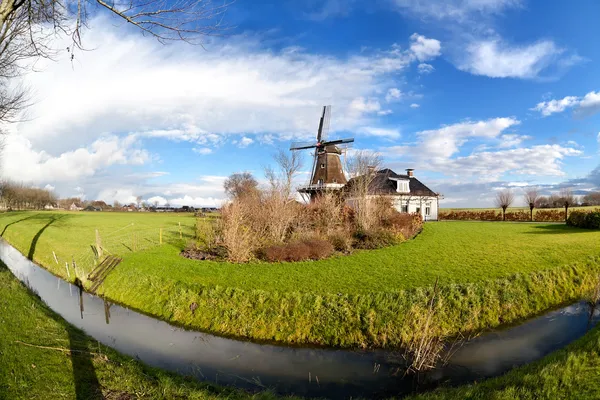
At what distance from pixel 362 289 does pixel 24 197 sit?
107 metres

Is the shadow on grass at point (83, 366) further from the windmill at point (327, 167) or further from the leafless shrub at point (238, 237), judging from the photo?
the windmill at point (327, 167)

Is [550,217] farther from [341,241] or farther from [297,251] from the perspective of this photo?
[297,251]

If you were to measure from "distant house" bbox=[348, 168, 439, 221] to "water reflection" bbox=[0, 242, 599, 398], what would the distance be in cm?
2400

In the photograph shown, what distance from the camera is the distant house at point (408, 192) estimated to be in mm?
35312

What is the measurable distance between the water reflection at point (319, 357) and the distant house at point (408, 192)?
78.7ft

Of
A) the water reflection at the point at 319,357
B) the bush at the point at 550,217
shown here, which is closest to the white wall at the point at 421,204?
the bush at the point at 550,217

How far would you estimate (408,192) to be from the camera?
36.3 meters

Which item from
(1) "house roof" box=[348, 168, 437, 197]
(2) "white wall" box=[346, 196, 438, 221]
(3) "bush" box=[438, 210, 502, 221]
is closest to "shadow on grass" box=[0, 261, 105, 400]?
(1) "house roof" box=[348, 168, 437, 197]

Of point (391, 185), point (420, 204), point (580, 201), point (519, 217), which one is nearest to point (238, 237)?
point (391, 185)

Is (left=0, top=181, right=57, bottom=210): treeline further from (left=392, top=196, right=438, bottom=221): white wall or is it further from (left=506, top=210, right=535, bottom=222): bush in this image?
(left=506, top=210, right=535, bottom=222): bush

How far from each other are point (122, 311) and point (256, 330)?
19.8 feet

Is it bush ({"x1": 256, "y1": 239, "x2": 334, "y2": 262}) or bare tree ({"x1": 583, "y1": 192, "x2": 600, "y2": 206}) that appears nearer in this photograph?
bush ({"x1": 256, "y1": 239, "x2": 334, "y2": 262})

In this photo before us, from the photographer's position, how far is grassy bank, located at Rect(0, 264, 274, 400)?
5438 millimetres

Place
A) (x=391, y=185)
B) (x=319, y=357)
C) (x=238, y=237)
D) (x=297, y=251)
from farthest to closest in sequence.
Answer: (x=391, y=185), (x=238, y=237), (x=297, y=251), (x=319, y=357)
